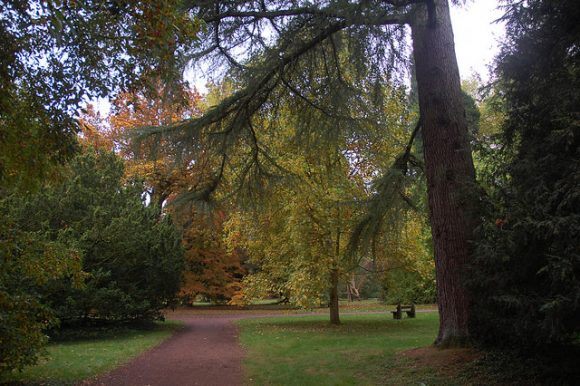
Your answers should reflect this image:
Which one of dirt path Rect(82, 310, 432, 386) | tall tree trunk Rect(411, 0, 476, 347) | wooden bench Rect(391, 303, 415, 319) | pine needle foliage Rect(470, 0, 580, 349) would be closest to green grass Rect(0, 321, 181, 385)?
dirt path Rect(82, 310, 432, 386)

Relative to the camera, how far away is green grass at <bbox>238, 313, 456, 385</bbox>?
764cm

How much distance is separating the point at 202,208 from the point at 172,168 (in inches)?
49.2

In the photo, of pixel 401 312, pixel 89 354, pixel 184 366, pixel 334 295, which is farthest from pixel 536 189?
pixel 401 312

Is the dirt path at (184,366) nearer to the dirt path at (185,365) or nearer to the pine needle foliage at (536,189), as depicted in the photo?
the dirt path at (185,365)

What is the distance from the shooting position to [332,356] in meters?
10.1

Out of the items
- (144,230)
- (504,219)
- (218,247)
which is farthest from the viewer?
(218,247)

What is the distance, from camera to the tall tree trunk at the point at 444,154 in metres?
8.07

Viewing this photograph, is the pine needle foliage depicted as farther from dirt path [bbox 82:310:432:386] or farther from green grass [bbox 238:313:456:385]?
dirt path [bbox 82:310:432:386]

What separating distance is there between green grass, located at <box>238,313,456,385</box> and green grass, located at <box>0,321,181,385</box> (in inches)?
110

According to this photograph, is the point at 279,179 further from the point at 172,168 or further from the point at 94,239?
the point at 94,239

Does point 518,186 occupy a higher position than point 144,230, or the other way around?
point 144,230

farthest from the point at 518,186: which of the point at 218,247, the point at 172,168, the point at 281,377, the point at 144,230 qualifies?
the point at 218,247

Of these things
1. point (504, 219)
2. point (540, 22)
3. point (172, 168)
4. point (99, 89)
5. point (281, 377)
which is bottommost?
point (281, 377)

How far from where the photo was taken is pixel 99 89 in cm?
487
